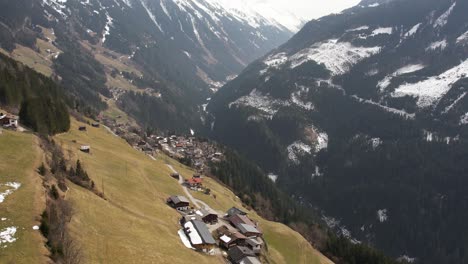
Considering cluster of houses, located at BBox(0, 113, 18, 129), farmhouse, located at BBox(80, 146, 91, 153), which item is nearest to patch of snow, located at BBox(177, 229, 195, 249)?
farmhouse, located at BBox(80, 146, 91, 153)

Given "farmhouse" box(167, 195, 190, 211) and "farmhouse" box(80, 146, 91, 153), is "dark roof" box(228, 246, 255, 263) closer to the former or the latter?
"farmhouse" box(167, 195, 190, 211)

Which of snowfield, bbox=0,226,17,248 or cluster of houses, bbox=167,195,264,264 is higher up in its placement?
snowfield, bbox=0,226,17,248

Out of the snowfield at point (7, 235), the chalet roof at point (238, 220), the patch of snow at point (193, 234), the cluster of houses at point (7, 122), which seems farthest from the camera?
the chalet roof at point (238, 220)

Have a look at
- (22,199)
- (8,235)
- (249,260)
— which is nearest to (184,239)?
(249,260)

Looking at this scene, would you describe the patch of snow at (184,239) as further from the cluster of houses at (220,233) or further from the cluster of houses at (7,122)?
the cluster of houses at (7,122)

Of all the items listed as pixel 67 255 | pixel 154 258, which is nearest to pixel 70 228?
pixel 67 255

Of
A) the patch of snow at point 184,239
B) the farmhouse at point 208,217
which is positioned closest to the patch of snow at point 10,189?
the patch of snow at point 184,239
